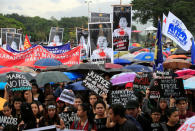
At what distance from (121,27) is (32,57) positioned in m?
3.93

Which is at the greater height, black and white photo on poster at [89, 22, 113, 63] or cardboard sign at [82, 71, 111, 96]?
black and white photo on poster at [89, 22, 113, 63]

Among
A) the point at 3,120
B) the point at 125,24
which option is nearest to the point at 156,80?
the point at 3,120

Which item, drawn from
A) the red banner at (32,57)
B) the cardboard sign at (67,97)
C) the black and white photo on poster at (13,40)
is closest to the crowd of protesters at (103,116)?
the cardboard sign at (67,97)

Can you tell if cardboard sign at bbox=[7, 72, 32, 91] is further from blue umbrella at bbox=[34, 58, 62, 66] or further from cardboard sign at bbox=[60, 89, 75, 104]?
blue umbrella at bbox=[34, 58, 62, 66]

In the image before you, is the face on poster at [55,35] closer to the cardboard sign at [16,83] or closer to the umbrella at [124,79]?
the umbrella at [124,79]

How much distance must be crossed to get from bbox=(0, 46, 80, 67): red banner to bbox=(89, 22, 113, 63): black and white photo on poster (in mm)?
1894

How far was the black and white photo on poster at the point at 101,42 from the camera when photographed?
14.4m

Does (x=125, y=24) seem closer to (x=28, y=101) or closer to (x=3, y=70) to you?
(x=3, y=70)

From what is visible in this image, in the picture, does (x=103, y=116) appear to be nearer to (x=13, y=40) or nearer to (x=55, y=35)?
(x=13, y=40)

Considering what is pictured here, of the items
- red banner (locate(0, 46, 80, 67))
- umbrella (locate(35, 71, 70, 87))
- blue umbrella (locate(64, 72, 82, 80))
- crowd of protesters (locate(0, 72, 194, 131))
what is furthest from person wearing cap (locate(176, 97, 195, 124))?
red banner (locate(0, 46, 80, 67))

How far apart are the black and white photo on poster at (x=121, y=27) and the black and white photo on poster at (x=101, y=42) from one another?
0.76 metres

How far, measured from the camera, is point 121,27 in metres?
15.8

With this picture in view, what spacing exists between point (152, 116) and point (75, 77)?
23.9 feet

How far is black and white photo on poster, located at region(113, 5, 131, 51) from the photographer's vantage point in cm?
1545
